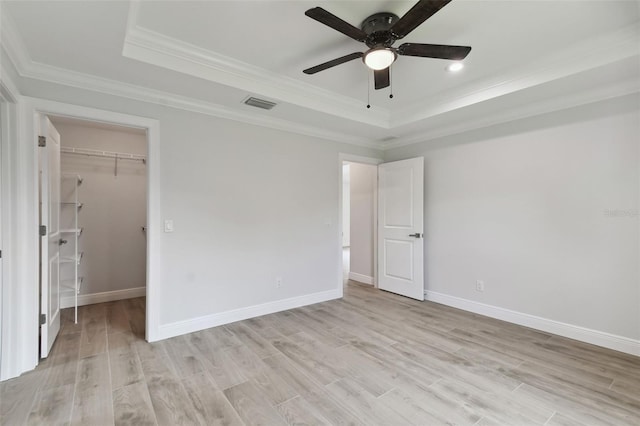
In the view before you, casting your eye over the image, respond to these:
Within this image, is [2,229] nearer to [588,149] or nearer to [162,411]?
[162,411]

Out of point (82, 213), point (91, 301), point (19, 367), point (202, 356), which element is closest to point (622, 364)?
point (202, 356)

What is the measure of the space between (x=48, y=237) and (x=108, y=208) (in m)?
1.81

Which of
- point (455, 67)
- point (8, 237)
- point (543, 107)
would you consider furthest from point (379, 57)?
point (8, 237)

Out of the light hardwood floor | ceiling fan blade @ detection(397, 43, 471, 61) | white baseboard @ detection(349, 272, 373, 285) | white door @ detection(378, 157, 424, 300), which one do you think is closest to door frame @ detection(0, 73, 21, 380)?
the light hardwood floor

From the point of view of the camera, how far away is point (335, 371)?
2396 mm

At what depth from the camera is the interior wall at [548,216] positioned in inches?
108

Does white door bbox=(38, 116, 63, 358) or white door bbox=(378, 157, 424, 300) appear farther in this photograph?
white door bbox=(378, 157, 424, 300)

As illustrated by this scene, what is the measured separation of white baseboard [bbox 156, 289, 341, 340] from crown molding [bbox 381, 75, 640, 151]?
2844 mm

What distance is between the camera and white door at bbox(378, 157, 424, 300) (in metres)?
4.31

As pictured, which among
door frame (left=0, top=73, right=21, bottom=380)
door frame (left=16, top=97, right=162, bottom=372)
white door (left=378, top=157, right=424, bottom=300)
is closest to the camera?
door frame (left=0, top=73, right=21, bottom=380)

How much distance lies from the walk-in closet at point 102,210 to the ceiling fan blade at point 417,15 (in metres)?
4.04

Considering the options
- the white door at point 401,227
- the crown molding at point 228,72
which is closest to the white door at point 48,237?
the crown molding at point 228,72

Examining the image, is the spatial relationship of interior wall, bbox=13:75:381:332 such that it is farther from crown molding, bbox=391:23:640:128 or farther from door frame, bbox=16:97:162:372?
crown molding, bbox=391:23:640:128

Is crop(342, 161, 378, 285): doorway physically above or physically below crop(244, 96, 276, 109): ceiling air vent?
below
